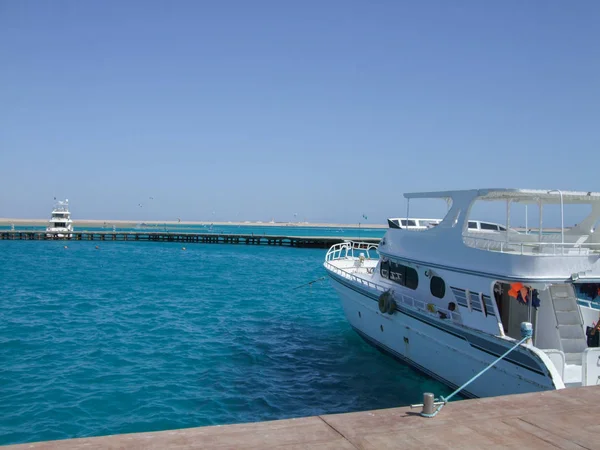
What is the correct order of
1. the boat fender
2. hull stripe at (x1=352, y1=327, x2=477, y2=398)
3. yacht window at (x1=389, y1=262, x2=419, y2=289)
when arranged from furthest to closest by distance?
1. the boat fender
2. yacht window at (x1=389, y1=262, x2=419, y2=289)
3. hull stripe at (x1=352, y1=327, x2=477, y2=398)

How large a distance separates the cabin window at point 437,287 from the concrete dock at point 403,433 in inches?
276

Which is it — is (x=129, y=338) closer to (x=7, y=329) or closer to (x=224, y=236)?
(x=7, y=329)

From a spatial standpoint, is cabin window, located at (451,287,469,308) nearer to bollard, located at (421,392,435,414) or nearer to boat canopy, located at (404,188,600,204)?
boat canopy, located at (404,188,600,204)

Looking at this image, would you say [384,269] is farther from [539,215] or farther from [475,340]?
[475,340]

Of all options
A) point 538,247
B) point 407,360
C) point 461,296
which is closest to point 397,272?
point 407,360

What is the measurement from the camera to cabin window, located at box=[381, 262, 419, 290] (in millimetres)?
15356

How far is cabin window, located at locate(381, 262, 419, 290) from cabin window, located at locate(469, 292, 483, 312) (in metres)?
2.95

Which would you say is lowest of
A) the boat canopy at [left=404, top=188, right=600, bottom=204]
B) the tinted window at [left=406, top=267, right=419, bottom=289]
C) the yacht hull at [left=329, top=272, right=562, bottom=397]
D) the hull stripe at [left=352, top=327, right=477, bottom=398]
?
the hull stripe at [left=352, top=327, right=477, bottom=398]

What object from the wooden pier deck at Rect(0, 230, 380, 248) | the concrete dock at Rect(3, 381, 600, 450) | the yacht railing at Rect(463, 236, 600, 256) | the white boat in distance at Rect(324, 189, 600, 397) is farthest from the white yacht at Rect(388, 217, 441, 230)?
the wooden pier deck at Rect(0, 230, 380, 248)

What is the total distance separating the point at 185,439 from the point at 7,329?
17511 mm

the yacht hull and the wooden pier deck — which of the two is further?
the wooden pier deck

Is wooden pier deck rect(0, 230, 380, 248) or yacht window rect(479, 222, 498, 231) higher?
yacht window rect(479, 222, 498, 231)

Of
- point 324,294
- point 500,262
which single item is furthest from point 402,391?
point 324,294

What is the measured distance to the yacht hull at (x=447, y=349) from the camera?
10.4m
